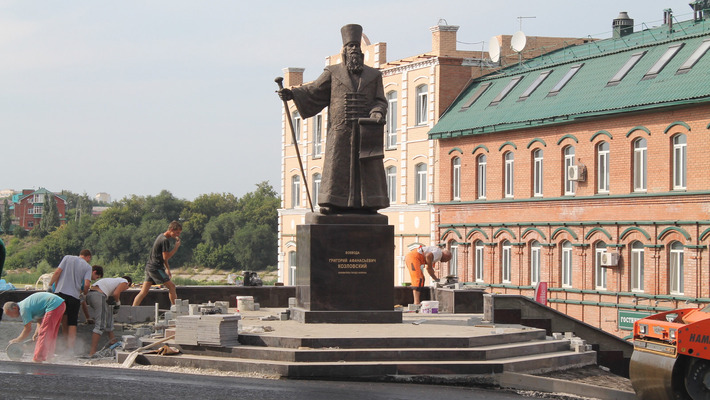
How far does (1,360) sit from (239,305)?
6733 mm

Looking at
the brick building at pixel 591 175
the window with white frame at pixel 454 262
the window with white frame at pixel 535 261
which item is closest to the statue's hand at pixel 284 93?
the brick building at pixel 591 175

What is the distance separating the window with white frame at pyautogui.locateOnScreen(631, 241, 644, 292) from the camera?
3703 centimetres

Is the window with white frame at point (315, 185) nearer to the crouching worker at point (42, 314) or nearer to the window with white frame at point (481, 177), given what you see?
the window with white frame at point (481, 177)

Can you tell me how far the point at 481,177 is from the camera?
45.8m

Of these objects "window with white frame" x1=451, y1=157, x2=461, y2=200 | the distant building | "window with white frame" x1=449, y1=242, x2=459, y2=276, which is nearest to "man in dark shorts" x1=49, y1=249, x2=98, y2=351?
"window with white frame" x1=449, y1=242, x2=459, y2=276

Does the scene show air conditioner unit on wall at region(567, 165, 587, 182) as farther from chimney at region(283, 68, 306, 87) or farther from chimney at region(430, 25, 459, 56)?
chimney at region(283, 68, 306, 87)

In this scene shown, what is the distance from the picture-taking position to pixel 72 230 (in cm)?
11975

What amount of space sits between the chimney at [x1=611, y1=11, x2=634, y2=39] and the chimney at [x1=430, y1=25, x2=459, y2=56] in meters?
6.69

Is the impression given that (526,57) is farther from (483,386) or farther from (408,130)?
(483,386)

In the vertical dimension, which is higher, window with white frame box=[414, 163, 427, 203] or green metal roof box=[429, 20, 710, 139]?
green metal roof box=[429, 20, 710, 139]

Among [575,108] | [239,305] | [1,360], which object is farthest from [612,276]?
[1,360]

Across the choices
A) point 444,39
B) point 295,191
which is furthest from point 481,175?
point 295,191

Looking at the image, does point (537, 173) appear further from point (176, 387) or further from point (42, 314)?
point (176, 387)

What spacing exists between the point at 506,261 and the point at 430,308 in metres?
21.1
